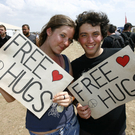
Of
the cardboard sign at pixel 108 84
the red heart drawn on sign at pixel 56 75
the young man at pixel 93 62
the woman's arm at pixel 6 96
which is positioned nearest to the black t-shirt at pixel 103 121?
the young man at pixel 93 62

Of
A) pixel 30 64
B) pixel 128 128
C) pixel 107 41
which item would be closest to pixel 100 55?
pixel 30 64

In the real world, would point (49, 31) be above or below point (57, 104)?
above

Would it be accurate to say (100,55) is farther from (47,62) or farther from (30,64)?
(30,64)

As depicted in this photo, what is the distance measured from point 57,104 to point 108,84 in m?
0.56

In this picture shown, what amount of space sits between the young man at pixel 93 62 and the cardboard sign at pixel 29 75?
340mm

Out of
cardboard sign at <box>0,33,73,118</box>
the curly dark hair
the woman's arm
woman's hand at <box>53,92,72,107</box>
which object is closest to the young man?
the curly dark hair

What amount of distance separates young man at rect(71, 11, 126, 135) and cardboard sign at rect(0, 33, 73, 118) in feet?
1.11

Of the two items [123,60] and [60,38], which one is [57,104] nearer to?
[60,38]

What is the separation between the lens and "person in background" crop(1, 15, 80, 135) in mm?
1097

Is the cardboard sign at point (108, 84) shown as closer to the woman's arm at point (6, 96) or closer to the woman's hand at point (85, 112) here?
the woman's hand at point (85, 112)

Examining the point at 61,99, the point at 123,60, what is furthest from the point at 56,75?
the point at 123,60

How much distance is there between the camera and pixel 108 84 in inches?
47.9

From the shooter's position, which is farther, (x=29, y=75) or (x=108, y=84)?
(x=108, y=84)

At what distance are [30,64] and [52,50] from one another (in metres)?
0.29
